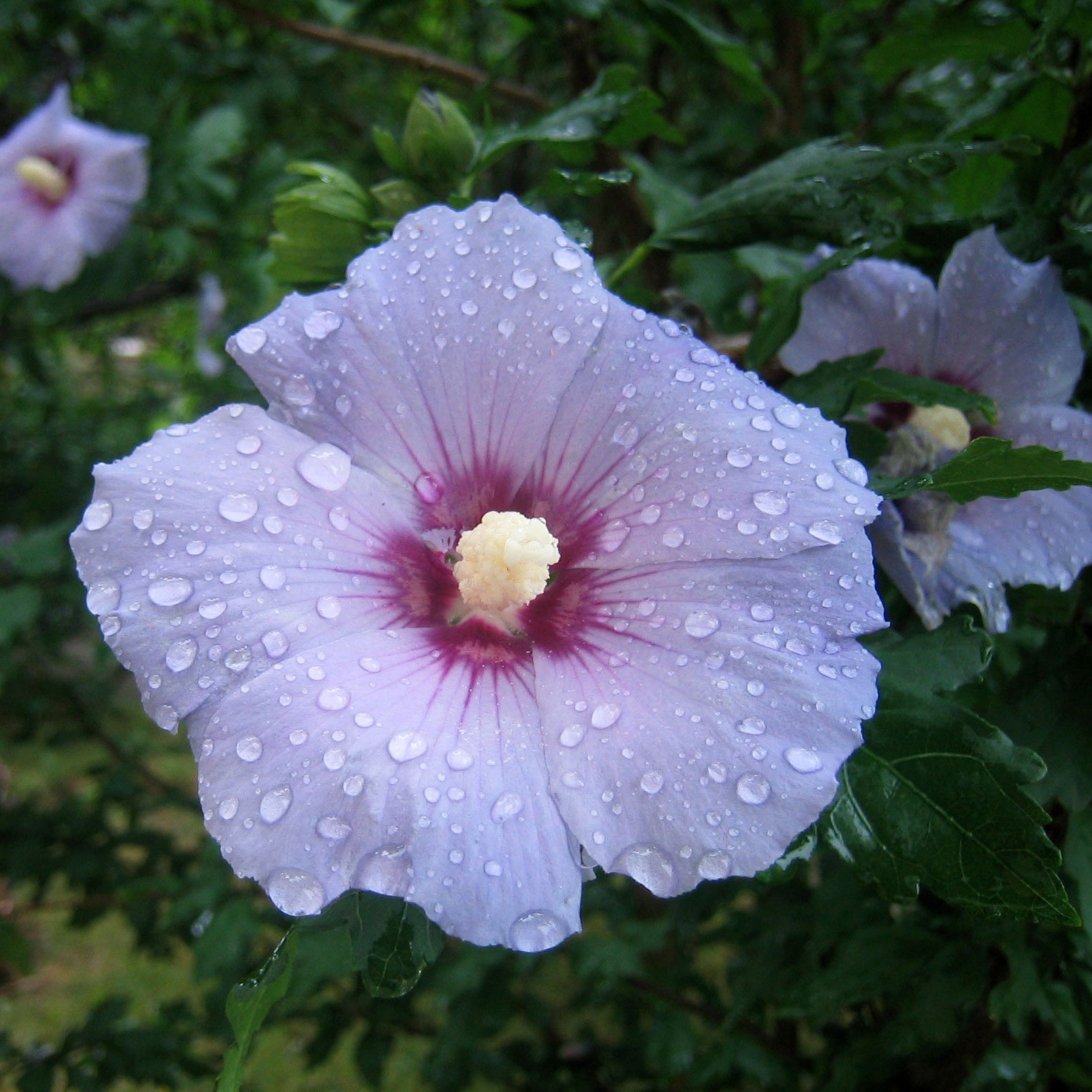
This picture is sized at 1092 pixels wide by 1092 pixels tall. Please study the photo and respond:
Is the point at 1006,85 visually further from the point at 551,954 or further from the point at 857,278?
the point at 551,954

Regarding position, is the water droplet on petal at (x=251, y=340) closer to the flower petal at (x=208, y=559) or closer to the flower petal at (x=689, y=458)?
the flower petal at (x=208, y=559)

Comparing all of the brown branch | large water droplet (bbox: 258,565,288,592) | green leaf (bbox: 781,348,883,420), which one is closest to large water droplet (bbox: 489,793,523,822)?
large water droplet (bbox: 258,565,288,592)

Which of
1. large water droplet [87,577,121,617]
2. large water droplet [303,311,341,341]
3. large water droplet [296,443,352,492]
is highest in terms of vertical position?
large water droplet [303,311,341,341]

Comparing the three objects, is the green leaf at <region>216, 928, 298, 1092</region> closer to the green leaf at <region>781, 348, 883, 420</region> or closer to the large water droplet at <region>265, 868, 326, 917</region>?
the large water droplet at <region>265, 868, 326, 917</region>

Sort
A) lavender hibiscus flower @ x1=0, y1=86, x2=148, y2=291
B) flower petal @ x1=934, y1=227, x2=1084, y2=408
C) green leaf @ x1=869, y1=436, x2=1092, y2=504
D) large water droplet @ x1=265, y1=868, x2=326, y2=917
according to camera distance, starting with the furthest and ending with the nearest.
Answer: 1. lavender hibiscus flower @ x1=0, y1=86, x2=148, y2=291
2. flower petal @ x1=934, y1=227, x2=1084, y2=408
3. green leaf @ x1=869, y1=436, x2=1092, y2=504
4. large water droplet @ x1=265, y1=868, x2=326, y2=917

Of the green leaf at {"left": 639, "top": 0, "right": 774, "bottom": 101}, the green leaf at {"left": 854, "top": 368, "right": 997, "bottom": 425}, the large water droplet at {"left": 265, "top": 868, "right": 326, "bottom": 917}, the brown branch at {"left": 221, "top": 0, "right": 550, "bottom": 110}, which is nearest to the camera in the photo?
the large water droplet at {"left": 265, "top": 868, "right": 326, "bottom": 917}

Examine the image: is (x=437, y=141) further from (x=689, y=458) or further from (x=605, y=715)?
(x=605, y=715)

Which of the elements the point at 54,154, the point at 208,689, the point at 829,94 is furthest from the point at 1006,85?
the point at 54,154

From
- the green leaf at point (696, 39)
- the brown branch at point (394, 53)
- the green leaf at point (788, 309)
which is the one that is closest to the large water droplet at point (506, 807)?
the green leaf at point (788, 309)
